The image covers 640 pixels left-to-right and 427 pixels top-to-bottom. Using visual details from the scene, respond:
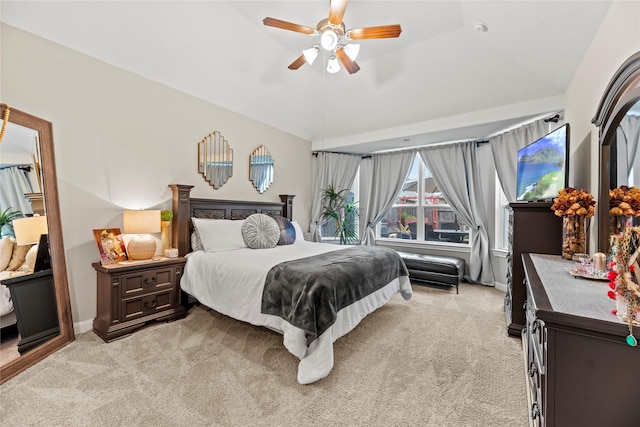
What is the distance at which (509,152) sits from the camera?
4102mm

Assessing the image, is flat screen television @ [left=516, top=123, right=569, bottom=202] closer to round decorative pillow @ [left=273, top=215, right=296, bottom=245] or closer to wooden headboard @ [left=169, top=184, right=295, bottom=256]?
round decorative pillow @ [left=273, top=215, right=296, bottom=245]

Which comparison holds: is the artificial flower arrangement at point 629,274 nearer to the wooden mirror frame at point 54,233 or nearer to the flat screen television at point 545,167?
the flat screen television at point 545,167

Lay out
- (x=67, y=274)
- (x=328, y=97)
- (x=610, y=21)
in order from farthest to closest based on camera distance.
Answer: (x=328, y=97) → (x=67, y=274) → (x=610, y=21)

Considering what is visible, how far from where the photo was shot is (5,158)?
6.72ft

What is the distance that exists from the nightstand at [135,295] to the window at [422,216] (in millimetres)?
4053

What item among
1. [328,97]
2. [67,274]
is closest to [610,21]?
[328,97]

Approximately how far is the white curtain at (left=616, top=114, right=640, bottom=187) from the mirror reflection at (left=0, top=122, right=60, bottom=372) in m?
4.02

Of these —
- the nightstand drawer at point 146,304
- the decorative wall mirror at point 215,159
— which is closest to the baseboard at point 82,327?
the nightstand drawer at point 146,304

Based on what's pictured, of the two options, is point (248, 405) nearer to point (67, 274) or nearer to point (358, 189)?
point (67, 274)

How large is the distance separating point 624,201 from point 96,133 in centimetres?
428

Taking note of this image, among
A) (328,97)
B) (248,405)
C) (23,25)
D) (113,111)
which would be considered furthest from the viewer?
(328,97)

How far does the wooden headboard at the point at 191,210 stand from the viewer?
3320 millimetres

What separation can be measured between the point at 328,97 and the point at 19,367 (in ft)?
14.9

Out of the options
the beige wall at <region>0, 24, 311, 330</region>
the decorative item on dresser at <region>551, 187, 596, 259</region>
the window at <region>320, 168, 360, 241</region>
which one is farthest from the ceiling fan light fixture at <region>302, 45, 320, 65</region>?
the window at <region>320, 168, 360, 241</region>
